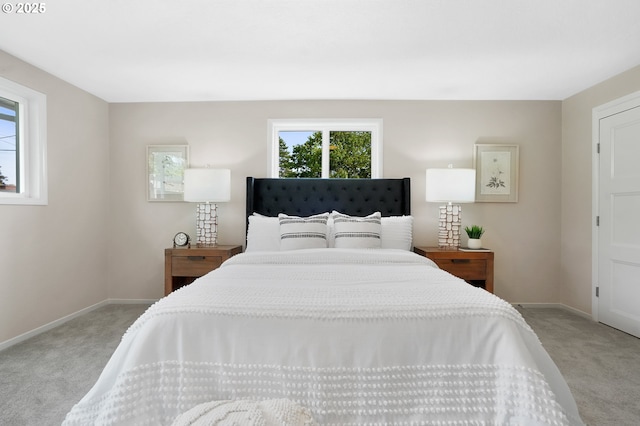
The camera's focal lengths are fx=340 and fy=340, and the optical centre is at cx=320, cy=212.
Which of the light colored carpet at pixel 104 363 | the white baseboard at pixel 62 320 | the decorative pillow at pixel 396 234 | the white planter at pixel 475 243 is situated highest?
the decorative pillow at pixel 396 234

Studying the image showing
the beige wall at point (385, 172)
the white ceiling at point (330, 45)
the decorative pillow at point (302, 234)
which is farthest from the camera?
the beige wall at point (385, 172)

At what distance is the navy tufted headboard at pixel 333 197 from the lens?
3791mm

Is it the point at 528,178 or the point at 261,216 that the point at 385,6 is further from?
the point at 528,178

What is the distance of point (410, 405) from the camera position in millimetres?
1323

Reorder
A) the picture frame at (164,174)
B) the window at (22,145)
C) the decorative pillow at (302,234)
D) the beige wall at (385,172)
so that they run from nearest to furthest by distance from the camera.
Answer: the window at (22,145)
the decorative pillow at (302,234)
the beige wall at (385,172)
the picture frame at (164,174)

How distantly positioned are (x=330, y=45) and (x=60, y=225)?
3.12m

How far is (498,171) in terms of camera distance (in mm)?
3951

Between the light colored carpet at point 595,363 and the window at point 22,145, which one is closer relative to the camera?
the light colored carpet at point 595,363

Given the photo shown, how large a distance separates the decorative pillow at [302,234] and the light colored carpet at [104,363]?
1665 millimetres

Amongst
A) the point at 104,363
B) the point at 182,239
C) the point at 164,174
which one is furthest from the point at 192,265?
the point at 164,174

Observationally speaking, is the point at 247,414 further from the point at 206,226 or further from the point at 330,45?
the point at 206,226

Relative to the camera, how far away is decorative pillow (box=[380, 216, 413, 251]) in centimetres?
329

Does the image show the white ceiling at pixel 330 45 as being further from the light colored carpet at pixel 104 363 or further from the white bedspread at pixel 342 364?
the light colored carpet at pixel 104 363

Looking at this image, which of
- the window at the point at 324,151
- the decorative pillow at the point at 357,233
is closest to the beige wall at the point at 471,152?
the window at the point at 324,151
